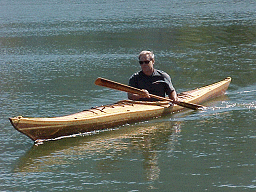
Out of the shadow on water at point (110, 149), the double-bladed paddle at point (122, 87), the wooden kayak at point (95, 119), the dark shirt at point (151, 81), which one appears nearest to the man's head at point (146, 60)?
the dark shirt at point (151, 81)

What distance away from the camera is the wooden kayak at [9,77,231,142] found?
10.9 meters

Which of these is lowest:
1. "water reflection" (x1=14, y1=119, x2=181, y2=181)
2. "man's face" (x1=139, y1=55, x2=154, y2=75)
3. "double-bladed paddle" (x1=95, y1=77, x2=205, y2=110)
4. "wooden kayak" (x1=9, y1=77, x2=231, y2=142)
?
"water reflection" (x1=14, y1=119, x2=181, y2=181)

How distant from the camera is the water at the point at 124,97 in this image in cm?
959

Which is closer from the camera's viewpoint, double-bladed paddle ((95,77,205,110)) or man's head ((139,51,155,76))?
double-bladed paddle ((95,77,205,110))

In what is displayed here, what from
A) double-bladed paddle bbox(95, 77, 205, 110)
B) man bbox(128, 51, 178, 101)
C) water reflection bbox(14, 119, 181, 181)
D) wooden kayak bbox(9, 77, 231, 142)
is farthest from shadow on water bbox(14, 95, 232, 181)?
man bbox(128, 51, 178, 101)

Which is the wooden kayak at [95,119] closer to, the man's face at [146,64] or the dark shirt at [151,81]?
the dark shirt at [151,81]

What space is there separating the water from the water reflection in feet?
0.06

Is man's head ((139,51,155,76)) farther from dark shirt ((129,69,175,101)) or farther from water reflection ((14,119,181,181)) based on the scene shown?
water reflection ((14,119,181,181))

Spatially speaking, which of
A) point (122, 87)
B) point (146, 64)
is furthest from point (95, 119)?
point (146, 64)

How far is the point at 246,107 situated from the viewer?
1435 cm

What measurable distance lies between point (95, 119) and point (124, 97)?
3.66m

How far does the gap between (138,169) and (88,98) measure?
5.96m

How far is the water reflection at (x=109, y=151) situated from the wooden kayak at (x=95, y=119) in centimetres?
17

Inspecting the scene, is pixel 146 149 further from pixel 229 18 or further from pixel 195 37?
pixel 229 18
